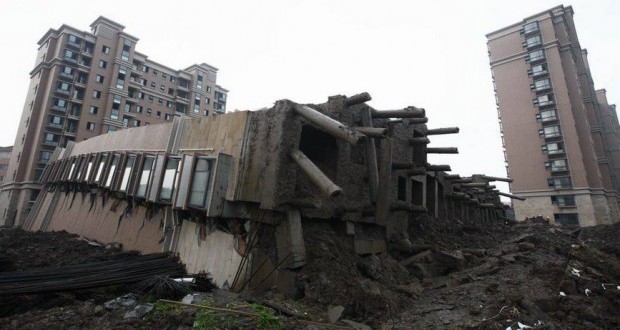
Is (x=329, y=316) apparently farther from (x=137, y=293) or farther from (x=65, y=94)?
(x=65, y=94)

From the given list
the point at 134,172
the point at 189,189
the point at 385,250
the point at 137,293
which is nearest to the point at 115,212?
the point at 134,172

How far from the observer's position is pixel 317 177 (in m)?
6.29

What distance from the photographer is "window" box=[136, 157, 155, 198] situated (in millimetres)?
10836

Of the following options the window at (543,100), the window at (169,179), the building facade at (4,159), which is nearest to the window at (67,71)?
the building facade at (4,159)

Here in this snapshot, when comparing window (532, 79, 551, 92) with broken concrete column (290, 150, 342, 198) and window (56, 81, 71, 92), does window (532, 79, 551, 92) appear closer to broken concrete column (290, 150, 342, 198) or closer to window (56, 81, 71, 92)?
broken concrete column (290, 150, 342, 198)

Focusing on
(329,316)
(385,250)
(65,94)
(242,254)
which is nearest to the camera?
(329,316)

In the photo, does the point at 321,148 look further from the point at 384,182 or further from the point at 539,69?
the point at 539,69

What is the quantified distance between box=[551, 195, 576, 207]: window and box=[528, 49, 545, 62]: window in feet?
66.5

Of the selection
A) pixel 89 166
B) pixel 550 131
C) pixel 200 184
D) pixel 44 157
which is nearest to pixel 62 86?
pixel 44 157

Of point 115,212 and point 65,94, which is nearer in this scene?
point 115,212

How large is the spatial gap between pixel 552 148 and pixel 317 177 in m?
49.8

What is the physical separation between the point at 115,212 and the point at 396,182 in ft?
39.0

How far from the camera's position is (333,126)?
6.48m

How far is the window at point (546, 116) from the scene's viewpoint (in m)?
43.6
